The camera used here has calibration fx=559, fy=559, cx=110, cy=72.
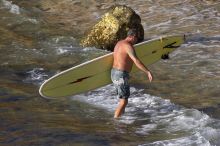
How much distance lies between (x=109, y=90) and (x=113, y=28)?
3.51 meters

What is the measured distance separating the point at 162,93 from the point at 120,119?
2.02 meters

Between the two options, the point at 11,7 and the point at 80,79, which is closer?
the point at 80,79

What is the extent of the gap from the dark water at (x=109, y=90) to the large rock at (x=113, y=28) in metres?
0.36

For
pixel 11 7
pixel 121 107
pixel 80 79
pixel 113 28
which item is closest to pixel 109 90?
pixel 80 79

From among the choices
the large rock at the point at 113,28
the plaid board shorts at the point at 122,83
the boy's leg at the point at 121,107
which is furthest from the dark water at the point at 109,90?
the plaid board shorts at the point at 122,83

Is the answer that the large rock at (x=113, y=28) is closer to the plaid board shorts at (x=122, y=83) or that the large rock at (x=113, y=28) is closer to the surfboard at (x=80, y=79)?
the surfboard at (x=80, y=79)

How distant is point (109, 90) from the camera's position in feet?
41.0

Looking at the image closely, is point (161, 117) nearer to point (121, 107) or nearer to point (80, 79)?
point (121, 107)

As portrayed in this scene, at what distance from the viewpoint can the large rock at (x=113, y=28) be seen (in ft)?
51.1

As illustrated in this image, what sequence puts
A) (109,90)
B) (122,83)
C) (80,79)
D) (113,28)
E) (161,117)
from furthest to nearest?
(113,28)
(109,90)
(80,79)
(161,117)
(122,83)

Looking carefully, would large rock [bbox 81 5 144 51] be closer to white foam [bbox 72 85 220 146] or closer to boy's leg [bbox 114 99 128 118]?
white foam [bbox 72 85 220 146]

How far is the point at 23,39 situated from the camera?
57.6 ft

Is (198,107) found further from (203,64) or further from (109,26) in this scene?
(109,26)

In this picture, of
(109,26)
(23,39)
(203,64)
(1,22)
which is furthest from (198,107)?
(1,22)
